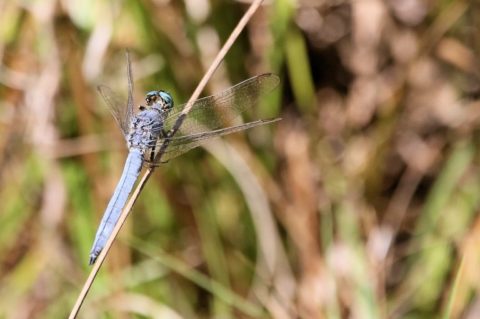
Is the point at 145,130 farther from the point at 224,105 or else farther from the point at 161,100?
the point at 224,105

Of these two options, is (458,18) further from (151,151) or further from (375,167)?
(151,151)

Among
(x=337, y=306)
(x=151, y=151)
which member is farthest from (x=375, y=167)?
(x=151, y=151)

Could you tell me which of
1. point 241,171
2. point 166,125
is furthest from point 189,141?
point 241,171

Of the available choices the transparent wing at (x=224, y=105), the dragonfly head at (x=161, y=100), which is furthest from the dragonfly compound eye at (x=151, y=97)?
the transparent wing at (x=224, y=105)

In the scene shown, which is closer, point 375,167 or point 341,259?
point 341,259

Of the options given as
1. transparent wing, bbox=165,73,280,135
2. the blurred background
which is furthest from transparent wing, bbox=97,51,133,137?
the blurred background

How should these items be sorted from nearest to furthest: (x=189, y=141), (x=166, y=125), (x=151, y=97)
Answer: (x=189, y=141)
(x=166, y=125)
(x=151, y=97)

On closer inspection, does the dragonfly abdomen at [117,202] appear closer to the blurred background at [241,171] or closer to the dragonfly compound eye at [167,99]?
the dragonfly compound eye at [167,99]
